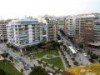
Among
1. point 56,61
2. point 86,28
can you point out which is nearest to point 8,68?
point 56,61

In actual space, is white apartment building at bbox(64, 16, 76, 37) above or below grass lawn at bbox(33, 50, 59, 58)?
above

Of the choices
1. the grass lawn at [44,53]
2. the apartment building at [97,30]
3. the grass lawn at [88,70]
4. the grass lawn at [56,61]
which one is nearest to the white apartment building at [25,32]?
the grass lawn at [44,53]

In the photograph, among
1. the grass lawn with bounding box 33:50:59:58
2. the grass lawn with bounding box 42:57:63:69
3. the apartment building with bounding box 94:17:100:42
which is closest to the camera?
the grass lawn with bounding box 42:57:63:69

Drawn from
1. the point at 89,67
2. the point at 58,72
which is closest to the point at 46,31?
the point at 58,72

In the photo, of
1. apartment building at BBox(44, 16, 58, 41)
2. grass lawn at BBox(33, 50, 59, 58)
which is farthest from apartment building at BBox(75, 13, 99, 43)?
grass lawn at BBox(33, 50, 59, 58)

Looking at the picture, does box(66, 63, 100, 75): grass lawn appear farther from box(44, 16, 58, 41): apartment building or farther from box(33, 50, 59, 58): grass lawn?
box(44, 16, 58, 41): apartment building

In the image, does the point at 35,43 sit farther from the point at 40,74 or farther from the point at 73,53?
the point at 40,74
